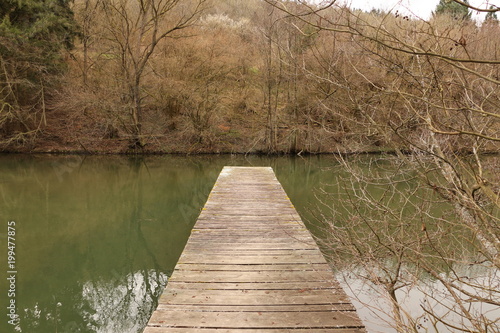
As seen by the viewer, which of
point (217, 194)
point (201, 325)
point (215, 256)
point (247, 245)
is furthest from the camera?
point (217, 194)

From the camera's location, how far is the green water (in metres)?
4.52

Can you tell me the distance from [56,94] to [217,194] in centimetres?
1553

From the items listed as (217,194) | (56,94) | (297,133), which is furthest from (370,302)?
(56,94)

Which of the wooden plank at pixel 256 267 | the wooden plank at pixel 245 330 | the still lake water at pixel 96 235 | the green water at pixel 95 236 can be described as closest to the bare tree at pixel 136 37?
the still lake water at pixel 96 235

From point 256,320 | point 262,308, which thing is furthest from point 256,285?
point 256,320

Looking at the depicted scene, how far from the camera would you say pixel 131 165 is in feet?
49.6

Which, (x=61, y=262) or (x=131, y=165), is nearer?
(x=61, y=262)

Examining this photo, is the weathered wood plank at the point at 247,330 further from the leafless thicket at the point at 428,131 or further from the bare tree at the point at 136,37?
the bare tree at the point at 136,37

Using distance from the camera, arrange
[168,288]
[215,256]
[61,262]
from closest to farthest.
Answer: [168,288] → [215,256] → [61,262]

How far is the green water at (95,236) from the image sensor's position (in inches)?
178

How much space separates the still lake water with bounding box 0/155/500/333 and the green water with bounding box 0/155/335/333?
0.02 m

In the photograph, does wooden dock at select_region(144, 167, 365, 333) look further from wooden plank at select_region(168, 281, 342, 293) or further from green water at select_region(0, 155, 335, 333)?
green water at select_region(0, 155, 335, 333)

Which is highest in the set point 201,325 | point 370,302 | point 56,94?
point 56,94

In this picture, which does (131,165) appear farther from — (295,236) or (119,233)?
(295,236)
